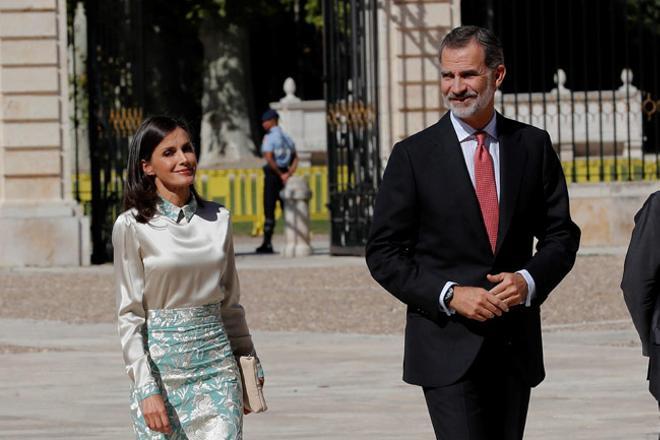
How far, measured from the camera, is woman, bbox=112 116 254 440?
574 cm

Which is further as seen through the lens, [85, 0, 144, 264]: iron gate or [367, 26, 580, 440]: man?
[85, 0, 144, 264]: iron gate

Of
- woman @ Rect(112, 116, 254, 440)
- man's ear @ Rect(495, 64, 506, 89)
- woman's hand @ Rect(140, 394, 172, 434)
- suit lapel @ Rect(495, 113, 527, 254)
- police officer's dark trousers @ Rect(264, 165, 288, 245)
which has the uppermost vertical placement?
man's ear @ Rect(495, 64, 506, 89)

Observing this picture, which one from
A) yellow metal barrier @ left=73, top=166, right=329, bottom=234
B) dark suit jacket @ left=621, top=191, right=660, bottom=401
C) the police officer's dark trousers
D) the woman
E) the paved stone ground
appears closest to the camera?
dark suit jacket @ left=621, top=191, right=660, bottom=401

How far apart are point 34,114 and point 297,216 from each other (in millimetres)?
3189

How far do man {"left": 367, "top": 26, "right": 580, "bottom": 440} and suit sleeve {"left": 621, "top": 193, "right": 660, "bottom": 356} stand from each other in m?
0.22

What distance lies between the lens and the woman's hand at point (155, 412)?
566 centimetres

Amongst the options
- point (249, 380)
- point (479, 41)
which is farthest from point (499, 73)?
point (249, 380)

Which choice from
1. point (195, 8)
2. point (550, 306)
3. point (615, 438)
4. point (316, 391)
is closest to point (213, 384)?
point (615, 438)

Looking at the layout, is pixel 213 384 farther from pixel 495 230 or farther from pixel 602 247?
pixel 602 247

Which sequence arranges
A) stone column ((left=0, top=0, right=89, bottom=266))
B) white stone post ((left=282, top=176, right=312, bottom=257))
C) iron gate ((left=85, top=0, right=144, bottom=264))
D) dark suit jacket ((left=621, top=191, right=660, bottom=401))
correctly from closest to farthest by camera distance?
dark suit jacket ((left=621, top=191, right=660, bottom=401))
stone column ((left=0, top=0, right=89, bottom=266))
iron gate ((left=85, top=0, right=144, bottom=264))
white stone post ((left=282, top=176, right=312, bottom=257))

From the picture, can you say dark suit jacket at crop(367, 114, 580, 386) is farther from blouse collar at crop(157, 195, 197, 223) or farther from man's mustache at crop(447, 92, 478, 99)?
blouse collar at crop(157, 195, 197, 223)

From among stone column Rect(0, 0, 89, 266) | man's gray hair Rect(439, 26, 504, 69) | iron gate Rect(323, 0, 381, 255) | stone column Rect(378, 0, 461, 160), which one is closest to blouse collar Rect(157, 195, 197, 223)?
man's gray hair Rect(439, 26, 504, 69)

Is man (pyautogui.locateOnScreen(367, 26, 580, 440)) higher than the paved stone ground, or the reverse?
man (pyautogui.locateOnScreen(367, 26, 580, 440))

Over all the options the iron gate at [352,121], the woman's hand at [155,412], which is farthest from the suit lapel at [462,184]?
the iron gate at [352,121]
